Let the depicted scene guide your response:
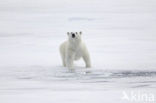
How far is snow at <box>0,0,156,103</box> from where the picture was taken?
5895 millimetres

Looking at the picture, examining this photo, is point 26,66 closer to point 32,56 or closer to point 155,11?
point 32,56

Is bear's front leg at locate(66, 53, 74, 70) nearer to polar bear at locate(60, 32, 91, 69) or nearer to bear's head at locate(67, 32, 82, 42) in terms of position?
polar bear at locate(60, 32, 91, 69)

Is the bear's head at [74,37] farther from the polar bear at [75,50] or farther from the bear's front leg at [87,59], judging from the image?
the bear's front leg at [87,59]

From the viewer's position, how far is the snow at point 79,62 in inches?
232

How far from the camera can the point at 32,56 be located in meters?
9.79

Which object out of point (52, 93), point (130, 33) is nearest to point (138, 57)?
point (52, 93)

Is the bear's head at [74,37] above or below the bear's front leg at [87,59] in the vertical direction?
above

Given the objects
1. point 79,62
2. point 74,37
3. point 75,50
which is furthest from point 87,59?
point 79,62

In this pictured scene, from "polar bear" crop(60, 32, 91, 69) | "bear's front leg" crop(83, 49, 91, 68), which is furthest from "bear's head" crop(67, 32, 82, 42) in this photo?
"bear's front leg" crop(83, 49, 91, 68)

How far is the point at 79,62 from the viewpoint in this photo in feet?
30.6

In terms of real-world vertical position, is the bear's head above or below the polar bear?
above

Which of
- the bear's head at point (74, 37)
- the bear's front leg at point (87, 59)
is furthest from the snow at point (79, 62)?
the bear's head at point (74, 37)

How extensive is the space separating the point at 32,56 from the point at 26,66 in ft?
4.87

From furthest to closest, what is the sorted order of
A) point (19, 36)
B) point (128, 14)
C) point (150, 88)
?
1. point (128, 14)
2. point (19, 36)
3. point (150, 88)
